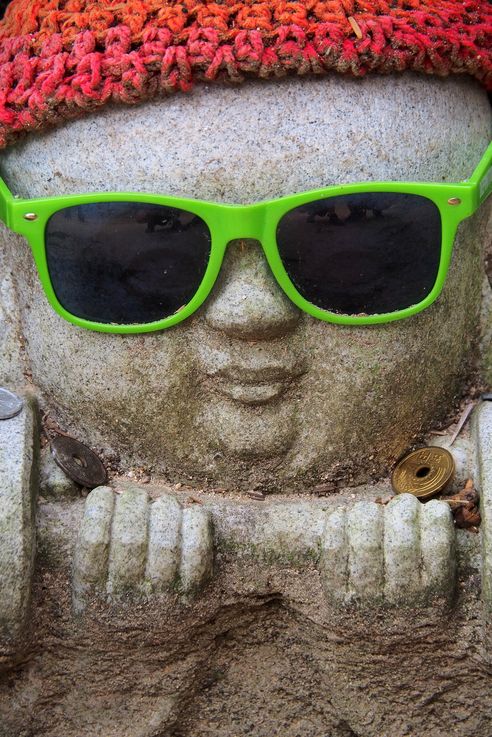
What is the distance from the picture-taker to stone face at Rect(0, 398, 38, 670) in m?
1.51

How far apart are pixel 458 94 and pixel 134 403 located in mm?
721

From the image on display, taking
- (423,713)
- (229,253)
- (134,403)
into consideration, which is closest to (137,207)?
(229,253)

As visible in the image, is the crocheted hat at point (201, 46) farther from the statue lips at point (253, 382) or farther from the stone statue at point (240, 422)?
the statue lips at point (253, 382)

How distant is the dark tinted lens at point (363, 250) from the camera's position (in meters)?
1.54

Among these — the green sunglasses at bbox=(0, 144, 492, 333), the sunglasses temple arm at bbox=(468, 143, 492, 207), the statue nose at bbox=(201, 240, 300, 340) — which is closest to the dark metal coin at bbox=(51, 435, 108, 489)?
the green sunglasses at bbox=(0, 144, 492, 333)

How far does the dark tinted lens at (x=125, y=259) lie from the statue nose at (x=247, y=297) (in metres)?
0.04

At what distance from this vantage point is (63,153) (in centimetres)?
160

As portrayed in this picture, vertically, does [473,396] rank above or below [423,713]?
above

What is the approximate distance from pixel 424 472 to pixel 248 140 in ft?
2.01

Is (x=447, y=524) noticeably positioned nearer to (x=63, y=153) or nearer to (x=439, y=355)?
(x=439, y=355)

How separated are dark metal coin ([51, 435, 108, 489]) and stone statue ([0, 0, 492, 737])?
2 centimetres

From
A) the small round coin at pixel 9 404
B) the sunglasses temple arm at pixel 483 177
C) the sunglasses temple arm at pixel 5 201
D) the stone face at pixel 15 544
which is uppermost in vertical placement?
the sunglasses temple arm at pixel 483 177

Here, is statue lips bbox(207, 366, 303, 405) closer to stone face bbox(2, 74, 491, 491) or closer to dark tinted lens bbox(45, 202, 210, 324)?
stone face bbox(2, 74, 491, 491)

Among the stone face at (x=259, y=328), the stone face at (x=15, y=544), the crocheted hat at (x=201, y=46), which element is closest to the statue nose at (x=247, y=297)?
the stone face at (x=259, y=328)
